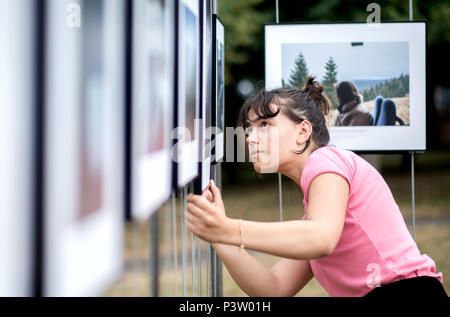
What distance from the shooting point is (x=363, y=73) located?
3033 mm

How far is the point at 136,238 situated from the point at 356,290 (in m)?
0.83

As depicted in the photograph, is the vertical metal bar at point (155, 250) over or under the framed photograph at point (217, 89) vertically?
under

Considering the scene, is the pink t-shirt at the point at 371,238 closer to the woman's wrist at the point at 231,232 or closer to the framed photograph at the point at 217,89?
the woman's wrist at the point at 231,232

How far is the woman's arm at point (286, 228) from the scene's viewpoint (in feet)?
4.10

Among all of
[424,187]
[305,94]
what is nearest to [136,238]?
[305,94]

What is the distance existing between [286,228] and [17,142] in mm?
736

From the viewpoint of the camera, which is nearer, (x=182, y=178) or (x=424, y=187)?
(x=182, y=178)

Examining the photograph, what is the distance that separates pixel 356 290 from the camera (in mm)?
1643

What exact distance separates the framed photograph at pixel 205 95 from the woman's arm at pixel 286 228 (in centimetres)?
50

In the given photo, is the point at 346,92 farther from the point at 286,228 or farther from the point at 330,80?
the point at 286,228

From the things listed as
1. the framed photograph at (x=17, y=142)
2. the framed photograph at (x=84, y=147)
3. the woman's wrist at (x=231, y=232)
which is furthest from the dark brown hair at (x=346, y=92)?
the framed photograph at (x=17, y=142)

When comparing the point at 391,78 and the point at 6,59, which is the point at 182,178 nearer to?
the point at 6,59
